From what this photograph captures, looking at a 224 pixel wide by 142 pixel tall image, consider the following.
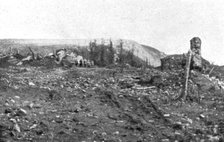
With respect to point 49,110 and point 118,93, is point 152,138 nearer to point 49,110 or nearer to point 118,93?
point 49,110

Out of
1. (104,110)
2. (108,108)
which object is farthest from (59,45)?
(104,110)

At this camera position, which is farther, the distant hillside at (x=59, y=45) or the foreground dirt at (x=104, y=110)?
the distant hillside at (x=59, y=45)

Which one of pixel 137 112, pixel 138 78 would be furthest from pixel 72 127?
pixel 138 78

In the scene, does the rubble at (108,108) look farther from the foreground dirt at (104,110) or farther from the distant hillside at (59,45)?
the distant hillside at (59,45)

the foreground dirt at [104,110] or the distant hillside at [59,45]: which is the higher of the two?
the foreground dirt at [104,110]

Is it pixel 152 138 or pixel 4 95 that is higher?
pixel 4 95

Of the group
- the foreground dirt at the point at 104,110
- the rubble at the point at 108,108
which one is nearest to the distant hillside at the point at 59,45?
the rubble at the point at 108,108

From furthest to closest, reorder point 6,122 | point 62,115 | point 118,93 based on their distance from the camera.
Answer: point 118,93
point 62,115
point 6,122

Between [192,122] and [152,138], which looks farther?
[192,122]

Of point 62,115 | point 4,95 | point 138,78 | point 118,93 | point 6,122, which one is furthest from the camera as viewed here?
point 138,78
